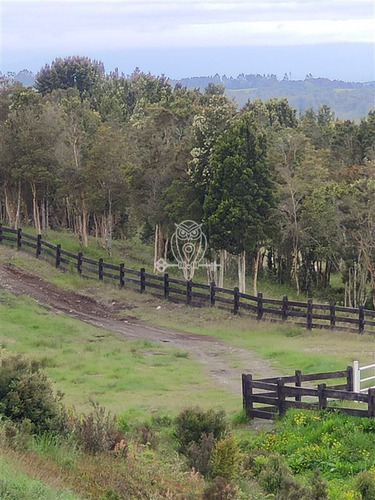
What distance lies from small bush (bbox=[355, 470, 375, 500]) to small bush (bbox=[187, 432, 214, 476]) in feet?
7.14

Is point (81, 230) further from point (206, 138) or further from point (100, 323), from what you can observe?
point (100, 323)

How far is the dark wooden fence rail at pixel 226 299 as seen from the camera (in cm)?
2575

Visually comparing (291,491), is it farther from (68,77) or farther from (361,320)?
(68,77)

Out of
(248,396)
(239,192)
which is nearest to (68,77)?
(239,192)

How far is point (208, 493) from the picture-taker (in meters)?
8.40

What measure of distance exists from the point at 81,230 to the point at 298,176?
539 inches

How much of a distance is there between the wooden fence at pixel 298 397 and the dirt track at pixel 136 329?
272 cm

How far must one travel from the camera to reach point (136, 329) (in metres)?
26.6

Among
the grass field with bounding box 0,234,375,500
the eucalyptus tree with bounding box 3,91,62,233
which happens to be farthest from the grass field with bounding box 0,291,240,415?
the eucalyptus tree with bounding box 3,91,62,233

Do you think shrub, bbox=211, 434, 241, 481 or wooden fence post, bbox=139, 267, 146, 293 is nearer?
shrub, bbox=211, 434, 241, 481

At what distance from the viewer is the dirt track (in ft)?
67.8

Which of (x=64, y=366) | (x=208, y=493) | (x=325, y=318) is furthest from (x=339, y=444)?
(x=325, y=318)

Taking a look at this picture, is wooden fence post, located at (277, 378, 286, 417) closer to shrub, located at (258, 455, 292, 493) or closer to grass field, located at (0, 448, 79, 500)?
shrub, located at (258, 455, 292, 493)

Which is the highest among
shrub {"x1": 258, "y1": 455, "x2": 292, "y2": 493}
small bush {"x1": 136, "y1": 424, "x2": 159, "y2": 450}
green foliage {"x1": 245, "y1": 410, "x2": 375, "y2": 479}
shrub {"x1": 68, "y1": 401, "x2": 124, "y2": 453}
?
shrub {"x1": 68, "y1": 401, "x2": 124, "y2": 453}
